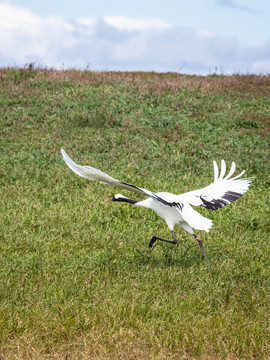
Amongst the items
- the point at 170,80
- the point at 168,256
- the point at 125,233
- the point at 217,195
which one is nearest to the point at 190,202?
the point at 217,195

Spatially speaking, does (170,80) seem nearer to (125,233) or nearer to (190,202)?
(125,233)

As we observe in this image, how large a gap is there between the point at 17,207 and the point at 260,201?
169 inches

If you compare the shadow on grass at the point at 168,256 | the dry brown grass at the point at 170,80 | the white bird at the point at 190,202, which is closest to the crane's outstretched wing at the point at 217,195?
the white bird at the point at 190,202

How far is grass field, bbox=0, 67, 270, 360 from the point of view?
4254 millimetres

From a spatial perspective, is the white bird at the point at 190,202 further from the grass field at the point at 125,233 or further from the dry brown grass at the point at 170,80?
the dry brown grass at the point at 170,80

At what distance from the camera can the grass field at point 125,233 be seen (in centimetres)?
425

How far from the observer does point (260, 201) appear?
929 centimetres

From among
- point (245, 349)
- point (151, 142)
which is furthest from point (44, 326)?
point (151, 142)

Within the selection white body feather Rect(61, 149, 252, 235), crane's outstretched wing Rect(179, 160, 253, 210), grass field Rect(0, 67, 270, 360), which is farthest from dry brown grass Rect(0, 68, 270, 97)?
white body feather Rect(61, 149, 252, 235)

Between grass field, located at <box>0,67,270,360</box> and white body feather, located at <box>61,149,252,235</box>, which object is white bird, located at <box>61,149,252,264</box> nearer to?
white body feather, located at <box>61,149,252,235</box>

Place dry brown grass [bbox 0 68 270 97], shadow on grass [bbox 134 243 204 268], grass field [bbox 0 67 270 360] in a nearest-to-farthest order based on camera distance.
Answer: grass field [bbox 0 67 270 360], shadow on grass [bbox 134 243 204 268], dry brown grass [bbox 0 68 270 97]

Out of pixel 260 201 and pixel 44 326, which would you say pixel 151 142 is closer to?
pixel 260 201

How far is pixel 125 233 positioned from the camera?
7449 mm

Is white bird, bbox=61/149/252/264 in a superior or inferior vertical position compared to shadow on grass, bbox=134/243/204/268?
superior
